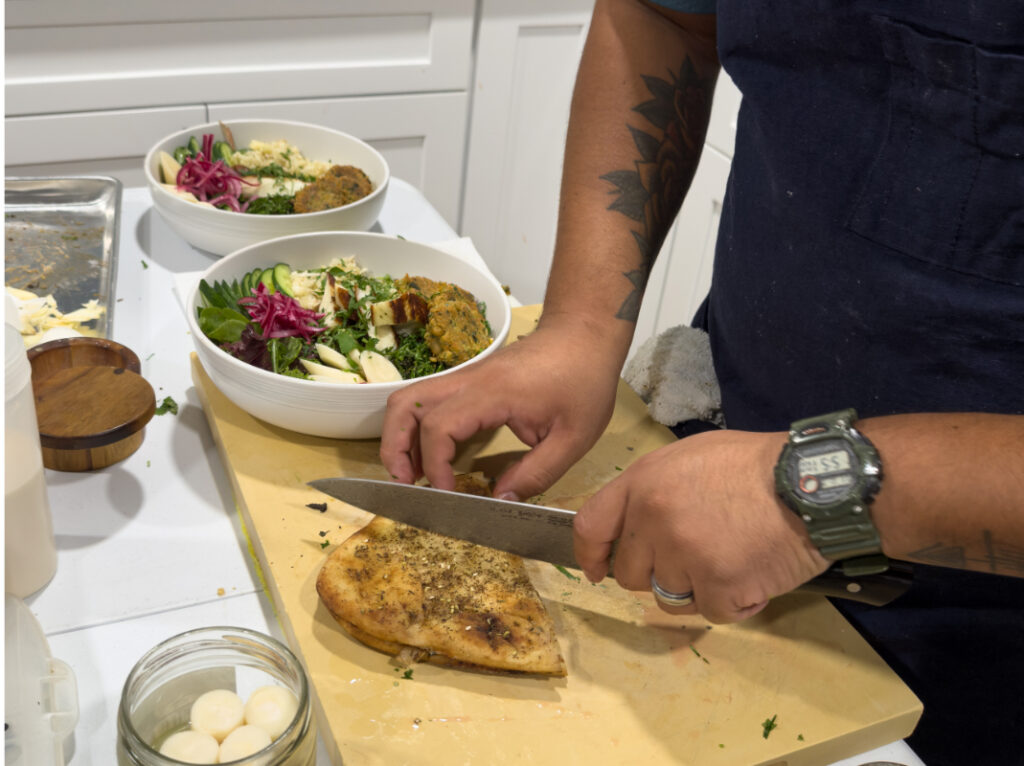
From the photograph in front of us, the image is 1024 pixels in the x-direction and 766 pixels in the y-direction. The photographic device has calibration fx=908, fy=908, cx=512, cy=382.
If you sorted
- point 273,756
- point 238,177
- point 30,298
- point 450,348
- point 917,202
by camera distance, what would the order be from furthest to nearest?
point 238,177 < point 30,298 < point 450,348 < point 917,202 < point 273,756

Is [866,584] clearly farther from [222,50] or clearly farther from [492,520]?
[222,50]

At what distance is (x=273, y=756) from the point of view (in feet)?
2.48

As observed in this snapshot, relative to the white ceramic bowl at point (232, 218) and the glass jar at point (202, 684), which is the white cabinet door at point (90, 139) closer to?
the white ceramic bowl at point (232, 218)

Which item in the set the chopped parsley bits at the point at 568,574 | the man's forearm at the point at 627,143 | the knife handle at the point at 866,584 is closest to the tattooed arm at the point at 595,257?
the man's forearm at the point at 627,143

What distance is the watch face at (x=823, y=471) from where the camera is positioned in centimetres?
82

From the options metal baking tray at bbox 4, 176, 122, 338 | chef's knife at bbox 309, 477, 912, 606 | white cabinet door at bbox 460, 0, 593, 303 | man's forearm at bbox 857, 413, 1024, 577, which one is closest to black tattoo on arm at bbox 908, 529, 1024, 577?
man's forearm at bbox 857, 413, 1024, 577

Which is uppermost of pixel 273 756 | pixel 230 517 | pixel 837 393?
pixel 837 393

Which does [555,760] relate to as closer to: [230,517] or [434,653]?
[434,653]

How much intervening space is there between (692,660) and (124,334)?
1.07m

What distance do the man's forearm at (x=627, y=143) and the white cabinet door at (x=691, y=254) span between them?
1.25 meters

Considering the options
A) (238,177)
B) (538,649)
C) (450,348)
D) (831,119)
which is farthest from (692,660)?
(238,177)

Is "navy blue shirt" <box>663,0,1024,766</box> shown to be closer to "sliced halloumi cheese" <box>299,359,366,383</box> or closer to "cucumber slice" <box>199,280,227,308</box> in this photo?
"sliced halloumi cheese" <box>299,359,366,383</box>

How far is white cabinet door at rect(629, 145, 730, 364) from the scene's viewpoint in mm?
2707

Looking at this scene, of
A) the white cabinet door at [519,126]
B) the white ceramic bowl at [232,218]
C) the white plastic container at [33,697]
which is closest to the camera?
the white plastic container at [33,697]
